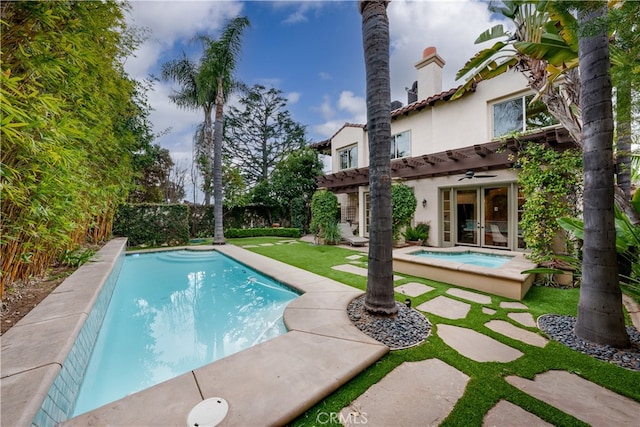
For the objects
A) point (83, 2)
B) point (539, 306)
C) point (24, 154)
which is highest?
point (83, 2)

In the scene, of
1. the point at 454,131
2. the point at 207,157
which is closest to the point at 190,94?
the point at 207,157

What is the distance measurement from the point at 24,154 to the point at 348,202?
1330cm

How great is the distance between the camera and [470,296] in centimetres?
461

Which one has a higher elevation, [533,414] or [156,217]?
[156,217]

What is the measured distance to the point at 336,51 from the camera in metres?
10.5

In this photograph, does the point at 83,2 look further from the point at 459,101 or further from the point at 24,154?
the point at 459,101

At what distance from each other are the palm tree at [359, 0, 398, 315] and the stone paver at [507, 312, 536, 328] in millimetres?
1844

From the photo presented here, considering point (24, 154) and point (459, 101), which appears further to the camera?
point (459, 101)

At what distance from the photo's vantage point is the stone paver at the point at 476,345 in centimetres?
268

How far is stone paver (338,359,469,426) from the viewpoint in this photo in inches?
73.4

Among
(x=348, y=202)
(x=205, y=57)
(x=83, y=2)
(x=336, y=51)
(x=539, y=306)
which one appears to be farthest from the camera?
(x=348, y=202)

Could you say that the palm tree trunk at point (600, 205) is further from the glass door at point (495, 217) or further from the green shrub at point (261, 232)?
the green shrub at point (261, 232)

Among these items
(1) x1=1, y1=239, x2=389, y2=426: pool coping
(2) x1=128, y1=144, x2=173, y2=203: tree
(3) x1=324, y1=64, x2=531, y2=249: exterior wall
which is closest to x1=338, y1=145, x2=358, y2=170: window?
(3) x1=324, y1=64, x2=531, y2=249: exterior wall

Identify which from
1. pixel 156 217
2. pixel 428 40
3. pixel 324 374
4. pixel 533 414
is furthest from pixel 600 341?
pixel 156 217
